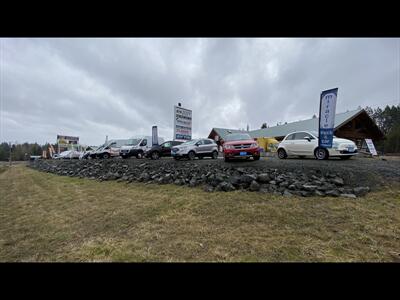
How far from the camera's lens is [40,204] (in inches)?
215

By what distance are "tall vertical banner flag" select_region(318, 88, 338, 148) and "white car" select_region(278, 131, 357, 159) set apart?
481mm

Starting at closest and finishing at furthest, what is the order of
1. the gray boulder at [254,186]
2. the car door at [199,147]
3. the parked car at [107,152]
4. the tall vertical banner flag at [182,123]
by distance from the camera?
the gray boulder at [254,186] → the car door at [199,147] → the tall vertical banner flag at [182,123] → the parked car at [107,152]

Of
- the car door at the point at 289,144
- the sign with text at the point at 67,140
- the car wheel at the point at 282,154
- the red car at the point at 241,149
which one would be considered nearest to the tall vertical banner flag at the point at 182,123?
the red car at the point at 241,149

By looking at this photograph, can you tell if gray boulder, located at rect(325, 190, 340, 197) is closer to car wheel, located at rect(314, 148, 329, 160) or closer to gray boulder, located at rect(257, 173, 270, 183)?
gray boulder, located at rect(257, 173, 270, 183)

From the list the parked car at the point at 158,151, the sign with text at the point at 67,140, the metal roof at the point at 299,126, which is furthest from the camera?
the sign with text at the point at 67,140

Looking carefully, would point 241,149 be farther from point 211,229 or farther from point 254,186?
point 211,229

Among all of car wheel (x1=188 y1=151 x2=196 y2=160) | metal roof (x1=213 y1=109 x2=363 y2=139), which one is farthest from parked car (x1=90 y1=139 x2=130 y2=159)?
metal roof (x1=213 y1=109 x2=363 y2=139)

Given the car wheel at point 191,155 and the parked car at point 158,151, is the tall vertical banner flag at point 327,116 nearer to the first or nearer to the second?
the car wheel at point 191,155

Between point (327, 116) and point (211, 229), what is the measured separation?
7555 mm

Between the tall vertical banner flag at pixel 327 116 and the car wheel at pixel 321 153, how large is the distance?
40 centimetres

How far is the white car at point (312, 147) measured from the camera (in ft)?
25.3
